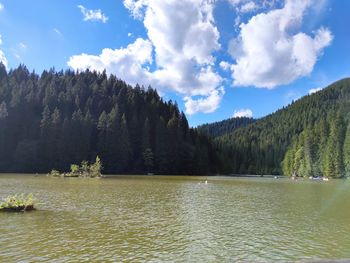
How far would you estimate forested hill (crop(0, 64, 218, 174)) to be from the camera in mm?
140500

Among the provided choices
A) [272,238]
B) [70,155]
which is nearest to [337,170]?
[70,155]

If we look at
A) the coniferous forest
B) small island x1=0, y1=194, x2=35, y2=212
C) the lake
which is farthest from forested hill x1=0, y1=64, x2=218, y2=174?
the lake

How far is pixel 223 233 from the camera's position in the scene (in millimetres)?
24234

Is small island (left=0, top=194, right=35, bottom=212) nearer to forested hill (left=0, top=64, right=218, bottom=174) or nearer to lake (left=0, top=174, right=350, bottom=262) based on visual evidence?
lake (left=0, top=174, right=350, bottom=262)

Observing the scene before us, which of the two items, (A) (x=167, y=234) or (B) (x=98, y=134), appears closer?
(A) (x=167, y=234)

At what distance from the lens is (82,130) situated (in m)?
152

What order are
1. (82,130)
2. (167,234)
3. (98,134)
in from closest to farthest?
(167,234), (82,130), (98,134)

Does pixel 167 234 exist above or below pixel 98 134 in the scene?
below

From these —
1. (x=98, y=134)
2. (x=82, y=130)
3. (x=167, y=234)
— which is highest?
(x=82, y=130)

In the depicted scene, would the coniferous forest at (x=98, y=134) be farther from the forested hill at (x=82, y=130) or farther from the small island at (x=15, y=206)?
the small island at (x=15, y=206)

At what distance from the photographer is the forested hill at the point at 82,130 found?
140m

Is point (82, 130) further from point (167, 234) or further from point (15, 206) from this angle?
point (167, 234)

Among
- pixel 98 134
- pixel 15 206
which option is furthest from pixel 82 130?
pixel 15 206

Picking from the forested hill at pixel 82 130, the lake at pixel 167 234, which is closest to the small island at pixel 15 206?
the lake at pixel 167 234
